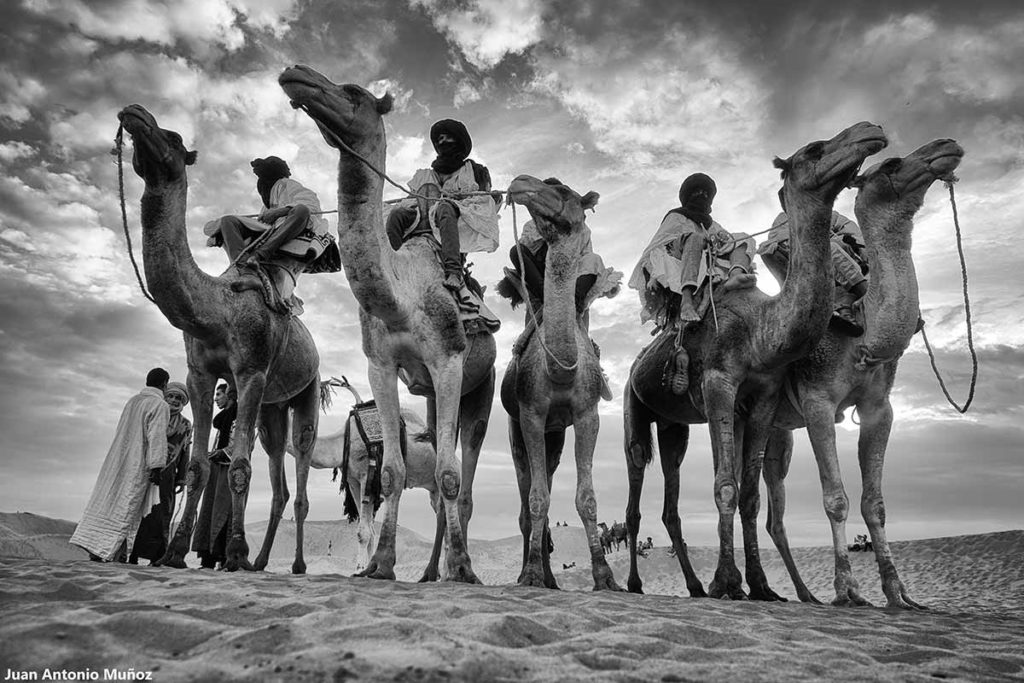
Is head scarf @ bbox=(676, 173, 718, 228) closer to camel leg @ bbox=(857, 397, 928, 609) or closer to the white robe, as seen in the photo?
camel leg @ bbox=(857, 397, 928, 609)

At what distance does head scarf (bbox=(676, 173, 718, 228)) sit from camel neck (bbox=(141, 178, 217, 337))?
5.47 meters

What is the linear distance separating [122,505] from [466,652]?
681cm

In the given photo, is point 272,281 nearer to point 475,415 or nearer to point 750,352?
point 475,415

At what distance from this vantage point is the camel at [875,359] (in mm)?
6230

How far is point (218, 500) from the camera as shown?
8.59m

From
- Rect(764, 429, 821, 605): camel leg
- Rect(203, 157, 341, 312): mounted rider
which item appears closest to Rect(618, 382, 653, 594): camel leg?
Rect(764, 429, 821, 605): camel leg

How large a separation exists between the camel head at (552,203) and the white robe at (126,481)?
5.11 metres

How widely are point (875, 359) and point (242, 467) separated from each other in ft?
19.5

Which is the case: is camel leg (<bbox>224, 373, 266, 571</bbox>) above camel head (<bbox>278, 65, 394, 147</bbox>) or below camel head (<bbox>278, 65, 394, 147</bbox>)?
below

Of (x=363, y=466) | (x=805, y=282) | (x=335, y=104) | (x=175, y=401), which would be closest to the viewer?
(x=335, y=104)

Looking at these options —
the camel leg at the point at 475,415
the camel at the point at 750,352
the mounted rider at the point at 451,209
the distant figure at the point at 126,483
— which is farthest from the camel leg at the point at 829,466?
the distant figure at the point at 126,483

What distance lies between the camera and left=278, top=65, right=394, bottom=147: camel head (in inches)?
203

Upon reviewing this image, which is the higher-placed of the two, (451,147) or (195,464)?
(451,147)

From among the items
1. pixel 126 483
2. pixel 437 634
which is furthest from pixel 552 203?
pixel 126 483
